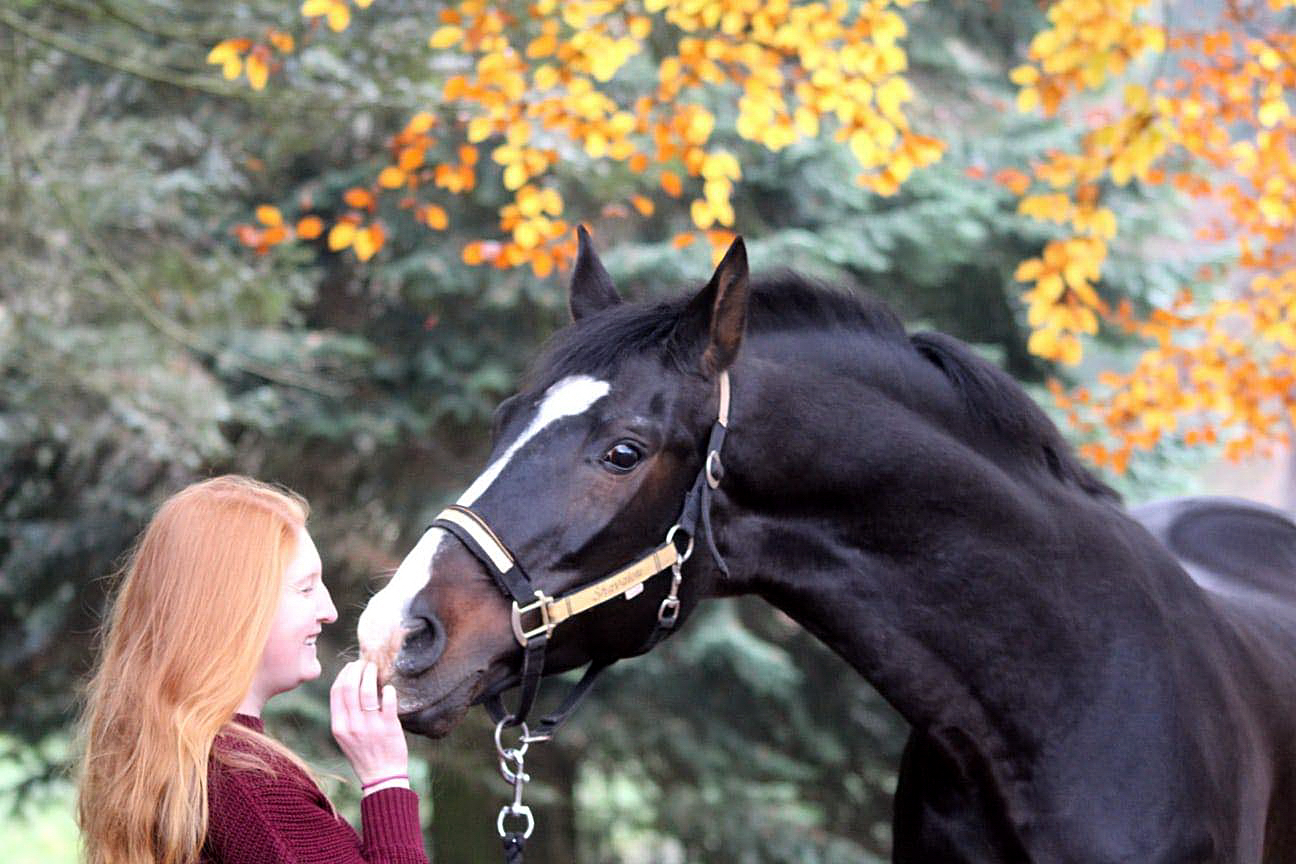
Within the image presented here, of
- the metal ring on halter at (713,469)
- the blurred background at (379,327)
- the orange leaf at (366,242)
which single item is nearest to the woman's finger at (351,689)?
the metal ring on halter at (713,469)

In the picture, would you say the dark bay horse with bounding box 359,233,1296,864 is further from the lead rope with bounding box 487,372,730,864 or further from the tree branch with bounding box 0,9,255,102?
the tree branch with bounding box 0,9,255,102

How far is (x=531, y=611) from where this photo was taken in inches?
88.4

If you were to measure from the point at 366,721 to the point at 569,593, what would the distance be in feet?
1.36

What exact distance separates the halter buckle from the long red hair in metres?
0.39

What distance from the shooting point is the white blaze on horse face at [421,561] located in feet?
6.86

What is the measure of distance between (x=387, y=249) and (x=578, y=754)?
3162 mm

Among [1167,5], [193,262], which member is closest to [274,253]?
[193,262]

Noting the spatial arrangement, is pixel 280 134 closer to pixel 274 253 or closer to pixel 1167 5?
pixel 274 253

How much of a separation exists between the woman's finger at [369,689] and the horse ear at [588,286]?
0.97 meters

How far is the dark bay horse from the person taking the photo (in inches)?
91.1

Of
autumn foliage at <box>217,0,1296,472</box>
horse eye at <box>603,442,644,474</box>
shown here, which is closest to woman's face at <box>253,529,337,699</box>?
horse eye at <box>603,442,644,474</box>

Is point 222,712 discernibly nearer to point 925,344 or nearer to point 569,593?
point 569,593

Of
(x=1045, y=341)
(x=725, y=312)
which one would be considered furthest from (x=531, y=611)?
(x=1045, y=341)

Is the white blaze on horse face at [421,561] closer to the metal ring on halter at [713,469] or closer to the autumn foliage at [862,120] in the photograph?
the metal ring on halter at [713,469]
